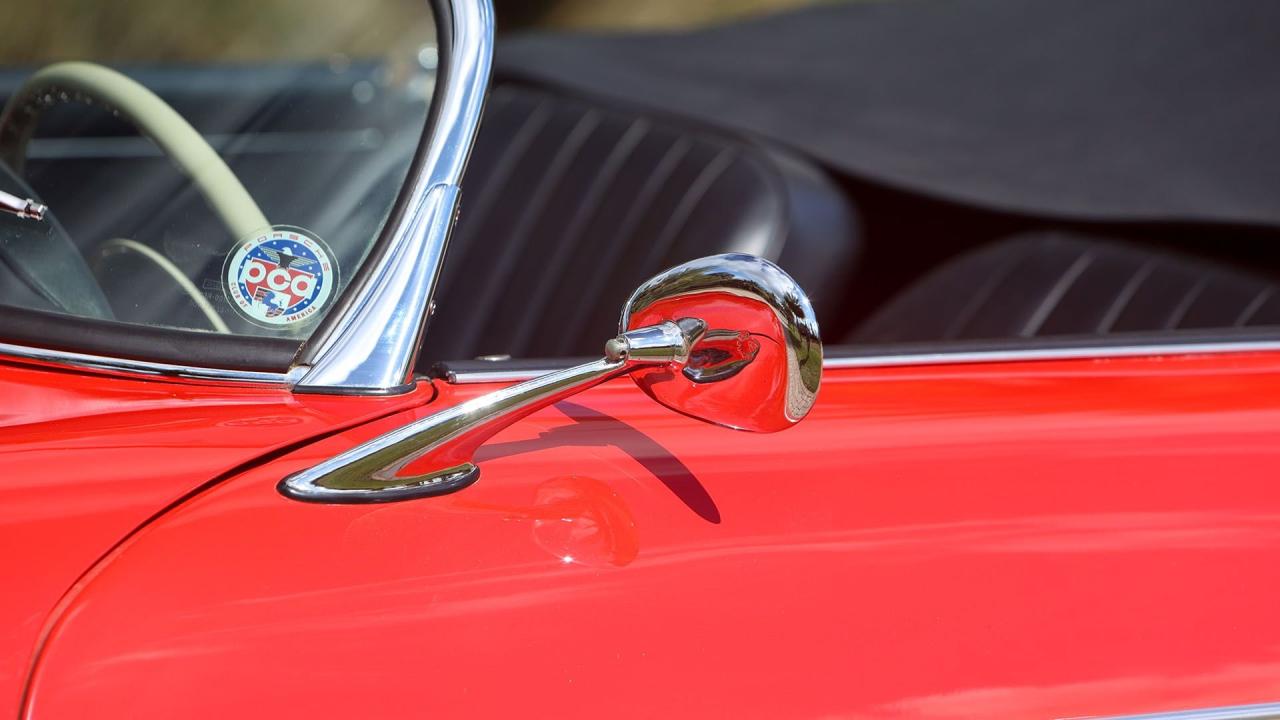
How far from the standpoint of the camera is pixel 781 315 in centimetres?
83

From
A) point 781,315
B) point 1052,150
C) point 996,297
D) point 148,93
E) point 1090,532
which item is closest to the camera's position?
point 781,315

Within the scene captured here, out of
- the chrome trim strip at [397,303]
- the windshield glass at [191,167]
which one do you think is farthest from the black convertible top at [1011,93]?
the chrome trim strip at [397,303]

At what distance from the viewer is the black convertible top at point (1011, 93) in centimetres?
203

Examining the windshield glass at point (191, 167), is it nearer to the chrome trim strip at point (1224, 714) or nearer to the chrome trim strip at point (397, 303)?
the chrome trim strip at point (397, 303)

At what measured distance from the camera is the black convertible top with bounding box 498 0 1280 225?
6.65ft

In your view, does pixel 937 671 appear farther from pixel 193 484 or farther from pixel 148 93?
pixel 148 93

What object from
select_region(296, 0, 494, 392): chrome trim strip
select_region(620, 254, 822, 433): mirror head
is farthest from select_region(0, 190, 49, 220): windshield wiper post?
select_region(620, 254, 822, 433): mirror head

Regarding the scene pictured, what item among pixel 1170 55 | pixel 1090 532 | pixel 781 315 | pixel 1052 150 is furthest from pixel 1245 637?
pixel 1170 55

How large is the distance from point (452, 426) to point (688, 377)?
16cm

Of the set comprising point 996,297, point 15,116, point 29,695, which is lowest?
point 29,695

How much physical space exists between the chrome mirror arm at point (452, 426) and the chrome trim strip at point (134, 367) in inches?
6.0

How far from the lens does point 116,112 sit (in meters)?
1.30

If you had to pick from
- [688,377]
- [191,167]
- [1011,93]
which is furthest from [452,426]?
[1011,93]

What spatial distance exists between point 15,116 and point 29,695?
808 millimetres
